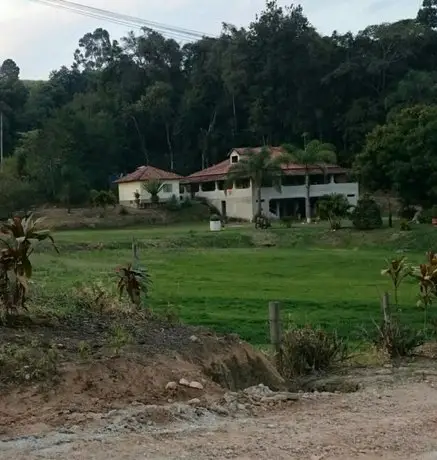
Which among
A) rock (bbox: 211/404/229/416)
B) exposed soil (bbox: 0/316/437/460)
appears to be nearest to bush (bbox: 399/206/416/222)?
exposed soil (bbox: 0/316/437/460)

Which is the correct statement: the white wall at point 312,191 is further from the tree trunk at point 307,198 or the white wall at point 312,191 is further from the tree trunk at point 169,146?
the tree trunk at point 169,146

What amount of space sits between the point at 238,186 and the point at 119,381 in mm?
65590

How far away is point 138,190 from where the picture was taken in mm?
77562

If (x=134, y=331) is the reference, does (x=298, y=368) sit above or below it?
below

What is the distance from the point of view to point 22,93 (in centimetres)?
11231

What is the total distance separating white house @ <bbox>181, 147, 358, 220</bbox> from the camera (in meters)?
71.3

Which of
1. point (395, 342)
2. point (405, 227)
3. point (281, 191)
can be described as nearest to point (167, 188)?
point (281, 191)

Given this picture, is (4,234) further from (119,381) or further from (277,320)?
(277,320)

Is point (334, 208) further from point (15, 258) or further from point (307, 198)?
point (15, 258)

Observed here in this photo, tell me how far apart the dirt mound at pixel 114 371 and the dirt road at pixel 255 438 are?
14.9 inches

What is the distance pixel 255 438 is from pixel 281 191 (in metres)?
65.8

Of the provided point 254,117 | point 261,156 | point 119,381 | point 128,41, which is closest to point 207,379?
point 119,381

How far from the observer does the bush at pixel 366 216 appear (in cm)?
5144

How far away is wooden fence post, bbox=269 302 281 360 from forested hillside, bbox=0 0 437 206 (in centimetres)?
6395
